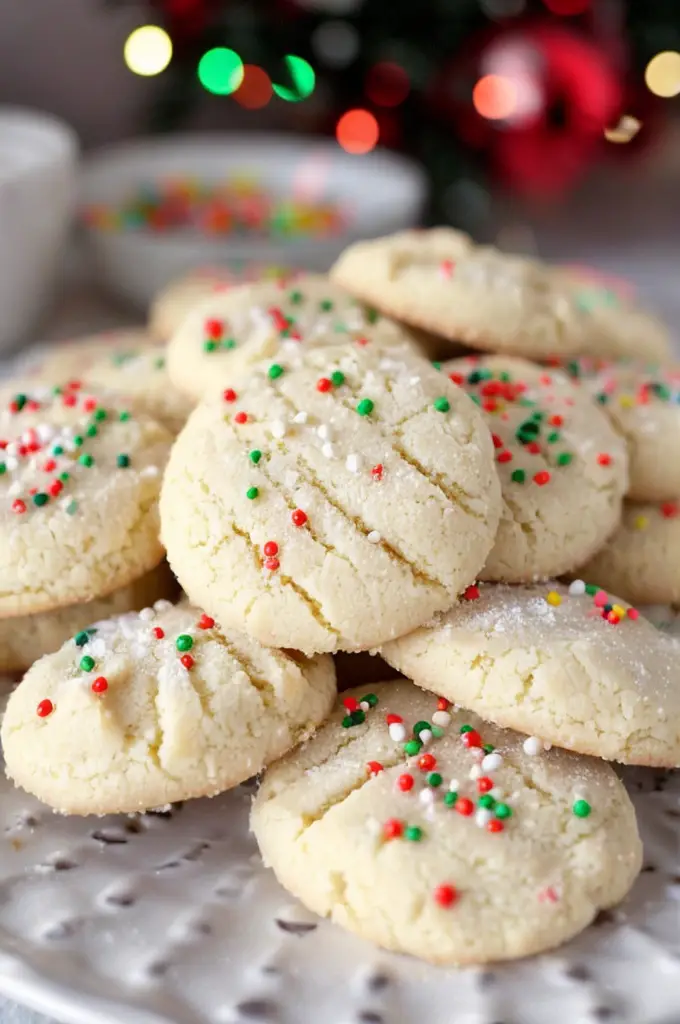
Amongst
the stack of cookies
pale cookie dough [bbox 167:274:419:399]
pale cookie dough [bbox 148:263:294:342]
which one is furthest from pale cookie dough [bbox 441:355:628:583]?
pale cookie dough [bbox 148:263:294:342]

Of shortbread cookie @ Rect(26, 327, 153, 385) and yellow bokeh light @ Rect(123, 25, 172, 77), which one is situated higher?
yellow bokeh light @ Rect(123, 25, 172, 77)

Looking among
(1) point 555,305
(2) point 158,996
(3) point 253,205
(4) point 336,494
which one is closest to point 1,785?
(2) point 158,996

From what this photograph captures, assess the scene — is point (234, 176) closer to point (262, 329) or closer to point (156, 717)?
point (262, 329)

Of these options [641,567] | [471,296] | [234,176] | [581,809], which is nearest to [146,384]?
[471,296]

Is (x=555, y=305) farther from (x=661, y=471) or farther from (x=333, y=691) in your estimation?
(x=333, y=691)

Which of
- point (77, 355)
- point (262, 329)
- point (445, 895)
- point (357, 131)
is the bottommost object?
point (445, 895)

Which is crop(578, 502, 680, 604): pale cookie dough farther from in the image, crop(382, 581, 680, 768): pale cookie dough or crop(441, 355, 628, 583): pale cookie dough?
crop(382, 581, 680, 768): pale cookie dough
